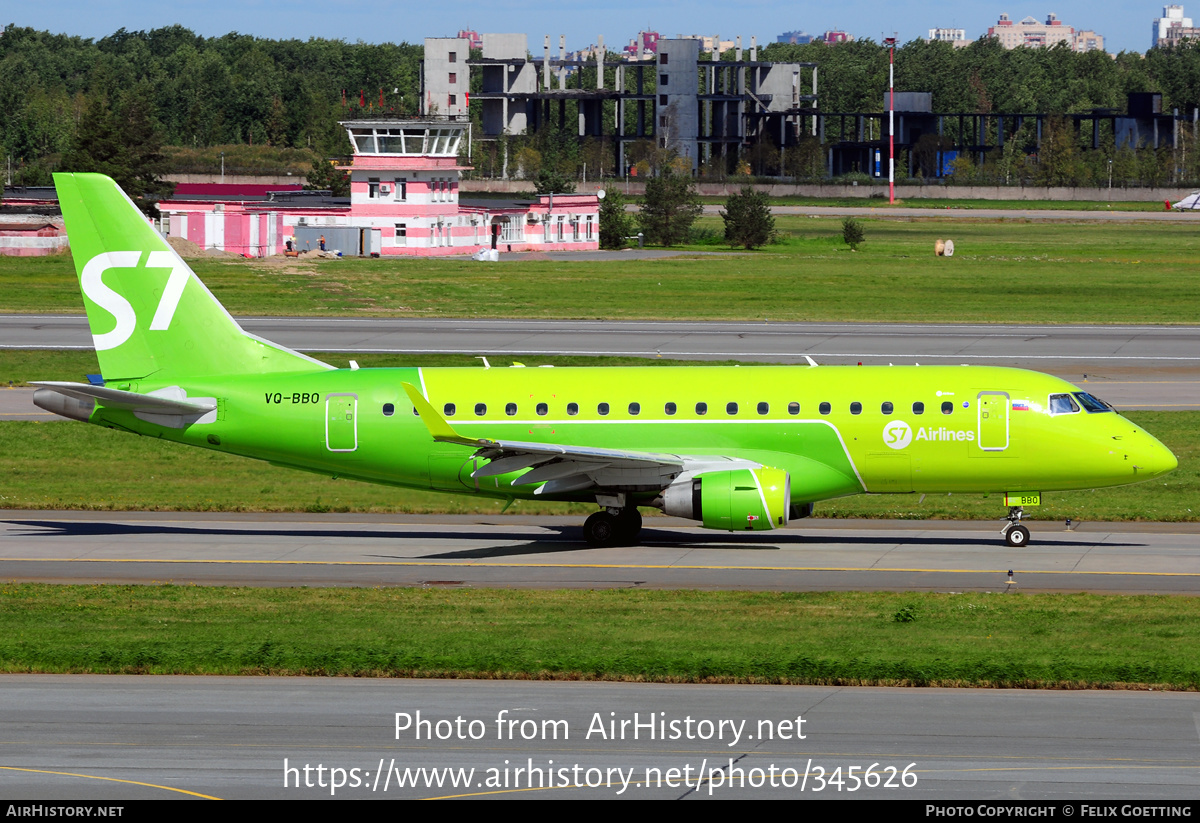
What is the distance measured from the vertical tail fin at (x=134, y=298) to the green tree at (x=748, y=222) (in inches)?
4516

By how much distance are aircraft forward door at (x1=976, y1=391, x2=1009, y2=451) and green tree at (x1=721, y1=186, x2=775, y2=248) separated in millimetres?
114432

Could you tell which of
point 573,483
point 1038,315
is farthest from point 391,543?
point 1038,315

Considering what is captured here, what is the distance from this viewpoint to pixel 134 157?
158 m

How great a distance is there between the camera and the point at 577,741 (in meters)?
18.7

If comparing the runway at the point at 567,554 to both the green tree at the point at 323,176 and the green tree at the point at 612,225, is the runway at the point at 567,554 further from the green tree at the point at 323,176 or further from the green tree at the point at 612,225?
the green tree at the point at 323,176

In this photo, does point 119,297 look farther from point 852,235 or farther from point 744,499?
point 852,235

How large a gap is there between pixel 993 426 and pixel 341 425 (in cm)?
1565

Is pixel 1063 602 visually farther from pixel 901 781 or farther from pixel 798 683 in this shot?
pixel 901 781

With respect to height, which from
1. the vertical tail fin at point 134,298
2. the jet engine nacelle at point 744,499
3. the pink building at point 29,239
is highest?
the pink building at point 29,239

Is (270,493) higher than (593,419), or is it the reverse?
(593,419)

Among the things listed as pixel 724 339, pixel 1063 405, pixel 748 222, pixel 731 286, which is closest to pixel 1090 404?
pixel 1063 405

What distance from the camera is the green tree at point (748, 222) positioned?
146 meters

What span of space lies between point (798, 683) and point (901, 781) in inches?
191

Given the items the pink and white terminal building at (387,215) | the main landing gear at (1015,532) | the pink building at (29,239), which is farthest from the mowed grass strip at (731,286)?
the main landing gear at (1015,532)
